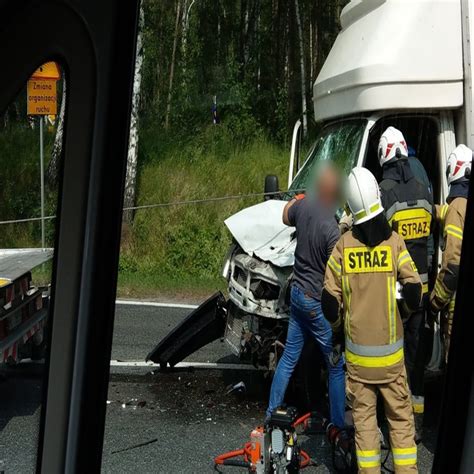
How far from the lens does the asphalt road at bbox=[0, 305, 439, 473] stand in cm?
151

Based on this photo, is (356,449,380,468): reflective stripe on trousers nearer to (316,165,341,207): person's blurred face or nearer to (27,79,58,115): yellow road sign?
(316,165,341,207): person's blurred face

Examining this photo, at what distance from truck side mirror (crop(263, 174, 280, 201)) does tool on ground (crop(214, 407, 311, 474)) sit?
0.54 metres

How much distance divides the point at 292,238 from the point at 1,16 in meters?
1.12

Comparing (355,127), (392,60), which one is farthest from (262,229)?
(392,60)

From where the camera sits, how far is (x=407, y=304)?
226cm

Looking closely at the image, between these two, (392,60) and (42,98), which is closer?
(42,98)

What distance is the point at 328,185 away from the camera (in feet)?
6.23

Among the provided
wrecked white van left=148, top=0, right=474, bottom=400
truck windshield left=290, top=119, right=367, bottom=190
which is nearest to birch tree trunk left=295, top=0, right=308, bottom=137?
wrecked white van left=148, top=0, right=474, bottom=400

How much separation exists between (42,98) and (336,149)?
72cm

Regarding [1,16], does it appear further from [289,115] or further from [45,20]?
[289,115]

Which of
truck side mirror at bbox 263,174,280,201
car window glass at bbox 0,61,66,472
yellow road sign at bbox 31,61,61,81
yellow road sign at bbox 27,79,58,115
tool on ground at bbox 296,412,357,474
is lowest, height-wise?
tool on ground at bbox 296,412,357,474

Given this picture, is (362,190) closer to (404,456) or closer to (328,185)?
(328,185)

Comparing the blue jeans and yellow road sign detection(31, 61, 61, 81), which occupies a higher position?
yellow road sign detection(31, 61, 61, 81)

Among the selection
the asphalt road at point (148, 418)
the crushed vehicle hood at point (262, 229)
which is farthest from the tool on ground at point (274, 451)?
the crushed vehicle hood at point (262, 229)
